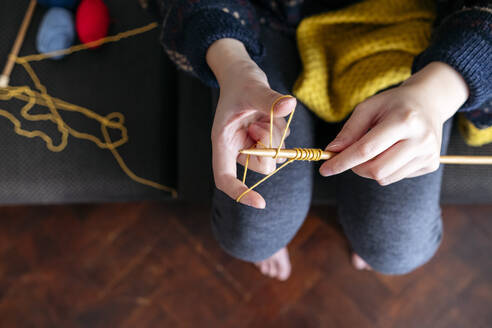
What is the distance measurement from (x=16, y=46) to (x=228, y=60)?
2.21 feet

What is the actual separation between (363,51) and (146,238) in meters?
0.84

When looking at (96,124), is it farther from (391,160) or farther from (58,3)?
(391,160)

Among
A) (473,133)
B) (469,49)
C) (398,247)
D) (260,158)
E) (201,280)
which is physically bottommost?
(201,280)

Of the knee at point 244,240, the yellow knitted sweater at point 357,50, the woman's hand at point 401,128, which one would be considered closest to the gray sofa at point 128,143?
the knee at point 244,240

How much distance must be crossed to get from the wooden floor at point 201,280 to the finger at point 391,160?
66cm

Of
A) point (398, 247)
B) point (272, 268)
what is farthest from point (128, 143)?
point (398, 247)

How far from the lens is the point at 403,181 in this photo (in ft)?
2.20

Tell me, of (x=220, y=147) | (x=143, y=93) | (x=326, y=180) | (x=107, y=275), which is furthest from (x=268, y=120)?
(x=107, y=275)

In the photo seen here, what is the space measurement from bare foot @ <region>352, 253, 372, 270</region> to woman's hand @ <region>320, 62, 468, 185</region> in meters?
0.60

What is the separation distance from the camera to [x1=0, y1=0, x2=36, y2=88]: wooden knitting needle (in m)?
0.90

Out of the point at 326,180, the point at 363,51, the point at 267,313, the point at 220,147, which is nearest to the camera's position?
the point at 220,147

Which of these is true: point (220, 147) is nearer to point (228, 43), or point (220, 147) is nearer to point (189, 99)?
point (228, 43)

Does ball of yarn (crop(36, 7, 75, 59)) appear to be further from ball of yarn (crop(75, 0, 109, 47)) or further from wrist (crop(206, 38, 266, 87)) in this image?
wrist (crop(206, 38, 266, 87))

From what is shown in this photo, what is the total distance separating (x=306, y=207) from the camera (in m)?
0.75
